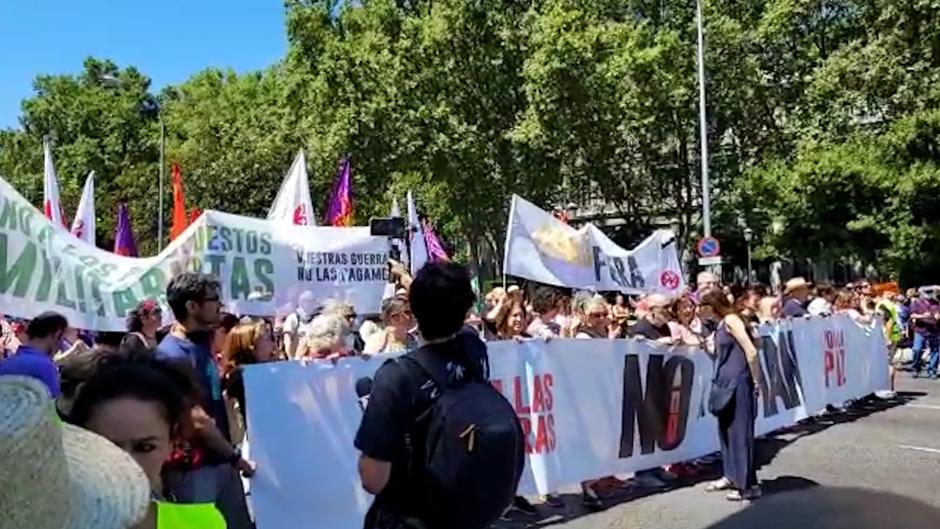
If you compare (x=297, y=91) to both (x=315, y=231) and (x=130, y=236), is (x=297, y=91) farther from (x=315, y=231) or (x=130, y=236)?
(x=315, y=231)

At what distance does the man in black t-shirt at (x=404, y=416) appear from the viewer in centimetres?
339

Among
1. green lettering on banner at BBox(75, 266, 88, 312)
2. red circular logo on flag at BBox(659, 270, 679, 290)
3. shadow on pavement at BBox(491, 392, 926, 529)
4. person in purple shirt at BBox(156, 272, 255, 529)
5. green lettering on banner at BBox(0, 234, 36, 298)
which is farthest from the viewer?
red circular logo on flag at BBox(659, 270, 679, 290)

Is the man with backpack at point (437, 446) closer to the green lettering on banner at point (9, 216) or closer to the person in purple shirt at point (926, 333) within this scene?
the green lettering on banner at point (9, 216)

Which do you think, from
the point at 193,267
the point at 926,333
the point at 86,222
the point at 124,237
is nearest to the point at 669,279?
the point at 193,267

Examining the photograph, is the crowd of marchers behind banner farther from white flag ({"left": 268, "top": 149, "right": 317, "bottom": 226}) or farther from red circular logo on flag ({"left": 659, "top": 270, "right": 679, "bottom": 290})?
white flag ({"left": 268, "top": 149, "right": 317, "bottom": 226})

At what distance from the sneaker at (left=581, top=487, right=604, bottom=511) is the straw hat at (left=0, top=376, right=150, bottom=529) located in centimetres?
735

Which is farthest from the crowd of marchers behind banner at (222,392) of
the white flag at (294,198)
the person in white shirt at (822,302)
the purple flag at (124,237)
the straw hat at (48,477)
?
the purple flag at (124,237)

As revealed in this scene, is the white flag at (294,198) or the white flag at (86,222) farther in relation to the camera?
the white flag at (294,198)

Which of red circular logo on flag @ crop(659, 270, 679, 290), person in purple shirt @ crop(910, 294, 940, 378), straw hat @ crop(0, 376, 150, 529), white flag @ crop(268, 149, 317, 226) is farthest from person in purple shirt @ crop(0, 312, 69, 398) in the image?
person in purple shirt @ crop(910, 294, 940, 378)

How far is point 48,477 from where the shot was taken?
4.78 feet

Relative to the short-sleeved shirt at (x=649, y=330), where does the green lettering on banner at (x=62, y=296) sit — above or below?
above

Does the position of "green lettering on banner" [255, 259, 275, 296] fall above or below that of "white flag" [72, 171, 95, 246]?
below

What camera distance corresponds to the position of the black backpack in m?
3.32

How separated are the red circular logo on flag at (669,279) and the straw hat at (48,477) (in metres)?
11.8
